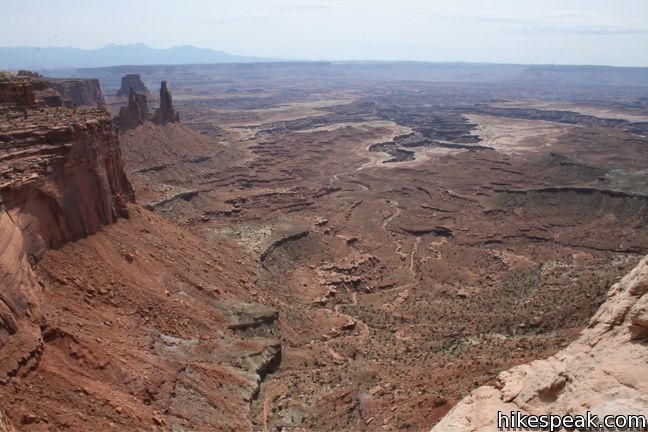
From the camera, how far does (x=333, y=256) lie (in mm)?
58969

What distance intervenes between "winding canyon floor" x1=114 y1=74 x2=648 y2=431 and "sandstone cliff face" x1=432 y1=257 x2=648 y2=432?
3.49 metres

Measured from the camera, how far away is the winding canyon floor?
94.2ft

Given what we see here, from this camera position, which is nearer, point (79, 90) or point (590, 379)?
point (590, 379)

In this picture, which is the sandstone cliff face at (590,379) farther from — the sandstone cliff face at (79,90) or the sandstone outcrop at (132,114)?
the sandstone cliff face at (79,90)

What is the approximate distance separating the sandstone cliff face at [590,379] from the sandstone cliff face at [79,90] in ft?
453

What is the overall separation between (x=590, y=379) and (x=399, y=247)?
169 ft

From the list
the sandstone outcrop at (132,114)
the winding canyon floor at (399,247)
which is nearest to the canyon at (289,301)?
the winding canyon floor at (399,247)

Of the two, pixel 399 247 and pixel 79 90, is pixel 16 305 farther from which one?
pixel 79 90

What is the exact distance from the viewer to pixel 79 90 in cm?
14312

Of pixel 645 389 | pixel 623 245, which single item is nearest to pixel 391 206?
pixel 623 245

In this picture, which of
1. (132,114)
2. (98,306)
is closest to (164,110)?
(132,114)

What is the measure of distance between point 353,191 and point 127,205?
57.7 m

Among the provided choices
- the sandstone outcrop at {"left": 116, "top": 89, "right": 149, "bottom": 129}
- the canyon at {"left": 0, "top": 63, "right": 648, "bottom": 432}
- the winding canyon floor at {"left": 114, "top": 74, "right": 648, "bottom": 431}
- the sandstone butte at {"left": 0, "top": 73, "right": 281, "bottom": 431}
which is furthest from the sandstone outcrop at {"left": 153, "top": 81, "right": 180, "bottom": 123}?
the sandstone butte at {"left": 0, "top": 73, "right": 281, "bottom": 431}

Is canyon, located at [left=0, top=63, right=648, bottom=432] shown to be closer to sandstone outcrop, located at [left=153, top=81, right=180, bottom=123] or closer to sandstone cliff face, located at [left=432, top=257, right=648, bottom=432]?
sandstone cliff face, located at [left=432, top=257, right=648, bottom=432]
